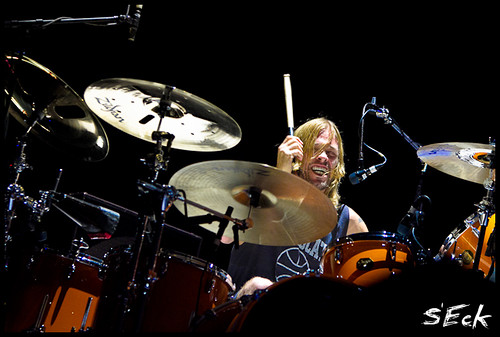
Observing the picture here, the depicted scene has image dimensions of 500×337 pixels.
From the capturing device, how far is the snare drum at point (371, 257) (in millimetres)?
2182

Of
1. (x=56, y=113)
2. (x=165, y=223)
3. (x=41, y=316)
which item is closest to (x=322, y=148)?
(x=165, y=223)

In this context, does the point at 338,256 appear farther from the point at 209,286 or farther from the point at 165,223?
the point at 165,223

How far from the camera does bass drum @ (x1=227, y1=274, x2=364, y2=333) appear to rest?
1618mm

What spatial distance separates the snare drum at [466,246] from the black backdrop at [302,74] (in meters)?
1.11

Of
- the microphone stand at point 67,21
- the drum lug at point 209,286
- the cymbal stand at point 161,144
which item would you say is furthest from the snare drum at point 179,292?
the microphone stand at point 67,21

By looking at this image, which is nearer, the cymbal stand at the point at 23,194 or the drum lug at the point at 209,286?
the drum lug at the point at 209,286

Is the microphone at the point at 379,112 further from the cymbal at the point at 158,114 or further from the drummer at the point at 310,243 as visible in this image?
the cymbal at the point at 158,114

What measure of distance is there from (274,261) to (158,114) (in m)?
1.31

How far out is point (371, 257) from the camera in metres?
2.21

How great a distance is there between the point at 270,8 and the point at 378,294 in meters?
2.41

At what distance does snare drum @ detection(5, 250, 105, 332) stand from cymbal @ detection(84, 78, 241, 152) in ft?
2.73

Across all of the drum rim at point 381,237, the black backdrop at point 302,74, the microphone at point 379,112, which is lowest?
the drum rim at point 381,237

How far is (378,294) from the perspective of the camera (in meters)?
1.68

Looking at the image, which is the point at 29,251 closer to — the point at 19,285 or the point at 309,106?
the point at 19,285
